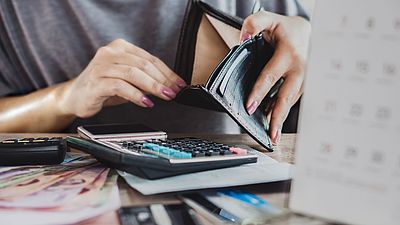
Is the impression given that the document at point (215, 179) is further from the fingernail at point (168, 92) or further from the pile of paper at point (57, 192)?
the fingernail at point (168, 92)

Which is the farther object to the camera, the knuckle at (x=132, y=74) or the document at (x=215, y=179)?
the knuckle at (x=132, y=74)

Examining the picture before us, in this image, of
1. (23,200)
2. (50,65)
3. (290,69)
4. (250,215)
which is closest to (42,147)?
(23,200)

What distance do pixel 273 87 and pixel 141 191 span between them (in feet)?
1.09

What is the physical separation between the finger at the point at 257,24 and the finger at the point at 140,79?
129mm

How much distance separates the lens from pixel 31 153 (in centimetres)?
52

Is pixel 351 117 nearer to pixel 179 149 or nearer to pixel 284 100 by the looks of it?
pixel 179 149

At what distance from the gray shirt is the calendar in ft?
2.44

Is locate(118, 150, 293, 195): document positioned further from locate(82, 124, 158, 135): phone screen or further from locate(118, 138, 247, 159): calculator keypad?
locate(82, 124, 158, 135): phone screen

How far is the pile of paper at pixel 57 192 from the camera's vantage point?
370 mm

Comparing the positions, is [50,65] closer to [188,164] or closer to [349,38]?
[188,164]

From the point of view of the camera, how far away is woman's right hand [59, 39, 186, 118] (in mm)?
712

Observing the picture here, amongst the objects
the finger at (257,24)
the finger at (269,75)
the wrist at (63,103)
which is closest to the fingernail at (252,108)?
the finger at (269,75)

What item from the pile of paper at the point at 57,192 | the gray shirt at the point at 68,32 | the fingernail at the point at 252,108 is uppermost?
the gray shirt at the point at 68,32

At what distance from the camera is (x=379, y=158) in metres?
0.32
